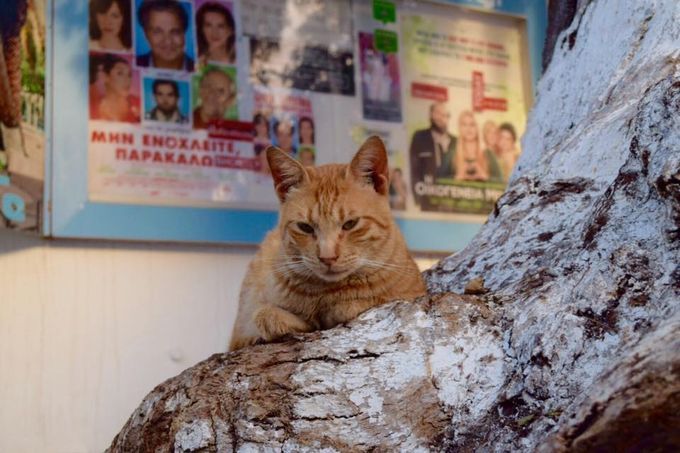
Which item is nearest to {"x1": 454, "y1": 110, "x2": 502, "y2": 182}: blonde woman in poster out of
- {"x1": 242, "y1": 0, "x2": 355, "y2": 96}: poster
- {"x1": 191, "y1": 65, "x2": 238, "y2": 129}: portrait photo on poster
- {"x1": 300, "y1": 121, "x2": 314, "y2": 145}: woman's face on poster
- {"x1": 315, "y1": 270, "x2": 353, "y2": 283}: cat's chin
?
{"x1": 242, "y1": 0, "x2": 355, "y2": 96}: poster

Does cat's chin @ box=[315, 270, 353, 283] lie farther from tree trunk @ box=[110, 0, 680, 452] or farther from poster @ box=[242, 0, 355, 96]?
poster @ box=[242, 0, 355, 96]

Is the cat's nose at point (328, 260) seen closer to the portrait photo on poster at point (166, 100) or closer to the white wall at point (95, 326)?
the white wall at point (95, 326)

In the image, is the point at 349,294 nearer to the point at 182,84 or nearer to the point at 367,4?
the point at 182,84

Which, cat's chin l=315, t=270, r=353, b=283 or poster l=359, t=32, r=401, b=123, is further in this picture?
poster l=359, t=32, r=401, b=123

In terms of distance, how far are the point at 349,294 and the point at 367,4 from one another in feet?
6.09

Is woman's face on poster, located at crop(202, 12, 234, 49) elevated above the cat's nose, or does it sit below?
above

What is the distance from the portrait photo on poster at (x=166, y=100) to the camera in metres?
3.01

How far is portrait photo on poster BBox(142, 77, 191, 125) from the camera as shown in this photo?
3.01 m

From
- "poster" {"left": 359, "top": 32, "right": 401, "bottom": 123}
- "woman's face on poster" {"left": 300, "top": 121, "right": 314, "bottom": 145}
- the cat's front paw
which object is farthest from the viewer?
"poster" {"left": 359, "top": 32, "right": 401, "bottom": 123}

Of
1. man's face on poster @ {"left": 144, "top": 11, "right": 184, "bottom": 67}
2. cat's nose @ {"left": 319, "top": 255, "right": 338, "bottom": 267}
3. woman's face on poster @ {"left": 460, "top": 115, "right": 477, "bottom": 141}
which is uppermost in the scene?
man's face on poster @ {"left": 144, "top": 11, "right": 184, "bottom": 67}

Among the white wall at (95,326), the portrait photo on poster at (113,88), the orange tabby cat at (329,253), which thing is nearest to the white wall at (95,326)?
the white wall at (95,326)

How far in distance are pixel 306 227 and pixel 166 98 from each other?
1.29 meters

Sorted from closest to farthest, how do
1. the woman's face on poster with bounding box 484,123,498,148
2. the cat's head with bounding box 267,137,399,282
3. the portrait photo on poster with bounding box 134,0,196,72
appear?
the cat's head with bounding box 267,137,399,282 → the portrait photo on poster with bounding box 134,0,196,72 → the woman's face on poster with bounding box 484,123,498,148

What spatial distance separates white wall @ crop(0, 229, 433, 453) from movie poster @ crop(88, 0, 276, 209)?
0.24 m
